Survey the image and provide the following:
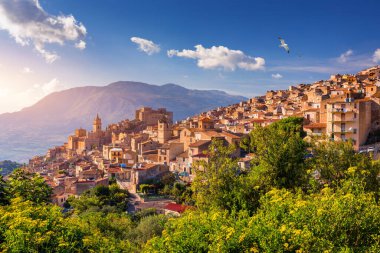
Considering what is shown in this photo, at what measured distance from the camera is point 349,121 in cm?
4544

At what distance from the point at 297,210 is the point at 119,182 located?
47171mm

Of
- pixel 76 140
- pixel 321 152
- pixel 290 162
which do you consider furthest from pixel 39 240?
pixel 76 140

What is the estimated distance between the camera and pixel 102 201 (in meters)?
44.4

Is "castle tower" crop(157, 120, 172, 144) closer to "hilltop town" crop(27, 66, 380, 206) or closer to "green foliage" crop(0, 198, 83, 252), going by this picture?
"hilltop town" crop(27, 66, 380, 206)

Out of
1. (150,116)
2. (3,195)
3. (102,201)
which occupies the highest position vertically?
(150,116)

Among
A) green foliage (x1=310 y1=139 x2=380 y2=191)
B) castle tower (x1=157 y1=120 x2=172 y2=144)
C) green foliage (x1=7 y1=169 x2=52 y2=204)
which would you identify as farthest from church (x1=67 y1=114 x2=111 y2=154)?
green foliage (x1=310 y1=139 x2=380 y2=191)

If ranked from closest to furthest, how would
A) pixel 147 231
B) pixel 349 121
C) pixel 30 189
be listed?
1. pixel 30 189
2. pixel 147 231
3. pixel 349 121

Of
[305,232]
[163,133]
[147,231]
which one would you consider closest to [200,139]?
[163,133]

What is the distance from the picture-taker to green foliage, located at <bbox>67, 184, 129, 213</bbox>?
4116 centimetres

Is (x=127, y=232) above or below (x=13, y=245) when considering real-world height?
below

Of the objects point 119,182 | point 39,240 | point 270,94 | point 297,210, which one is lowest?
point 119,182

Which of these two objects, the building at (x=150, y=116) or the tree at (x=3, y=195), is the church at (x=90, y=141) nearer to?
the building at (x=150, y=116)

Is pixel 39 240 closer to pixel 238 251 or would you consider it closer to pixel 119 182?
pixel 238 251

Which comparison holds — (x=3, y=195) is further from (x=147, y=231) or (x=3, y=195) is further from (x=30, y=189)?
(x=147, y=231)
